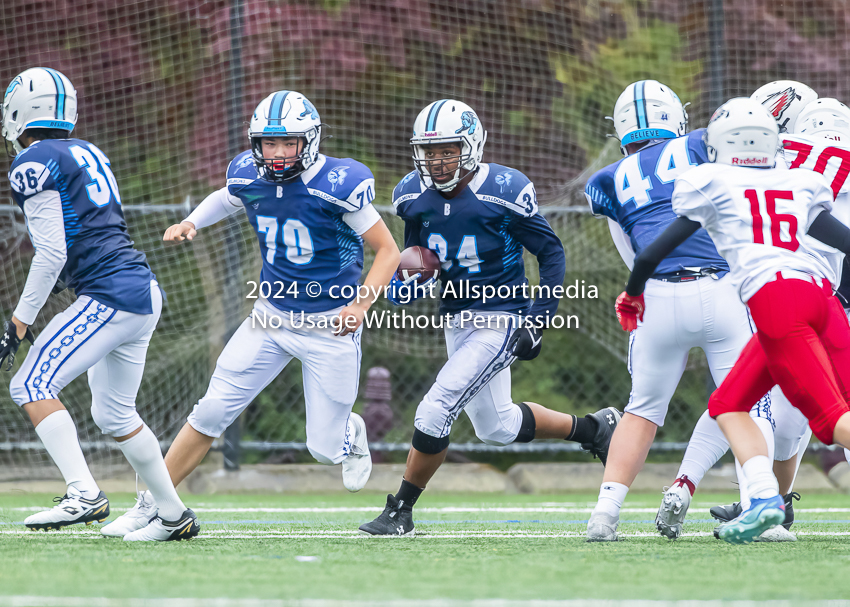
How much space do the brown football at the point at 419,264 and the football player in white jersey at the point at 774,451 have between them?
4.33ft

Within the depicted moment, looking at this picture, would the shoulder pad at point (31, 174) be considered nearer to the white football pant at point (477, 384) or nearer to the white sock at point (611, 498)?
the white football pant at point (477, 384)

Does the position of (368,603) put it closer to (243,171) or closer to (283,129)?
(283,129)

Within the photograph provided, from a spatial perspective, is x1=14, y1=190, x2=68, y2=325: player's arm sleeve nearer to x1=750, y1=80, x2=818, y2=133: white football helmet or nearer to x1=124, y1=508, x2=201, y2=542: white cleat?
x1=124, y1=508, x2=201, y2=542: white cleat

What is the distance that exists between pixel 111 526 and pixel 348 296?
1374mm

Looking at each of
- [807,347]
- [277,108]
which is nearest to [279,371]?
[277,108]

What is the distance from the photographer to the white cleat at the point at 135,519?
14.2 feet

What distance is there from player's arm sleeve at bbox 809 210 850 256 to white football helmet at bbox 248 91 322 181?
2.08 metres

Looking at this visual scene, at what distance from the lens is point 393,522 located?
4562mm

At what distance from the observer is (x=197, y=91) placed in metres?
8.42

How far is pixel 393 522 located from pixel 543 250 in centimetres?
136

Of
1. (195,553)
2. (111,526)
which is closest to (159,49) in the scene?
(111,526)

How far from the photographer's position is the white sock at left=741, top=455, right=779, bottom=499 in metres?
3.51

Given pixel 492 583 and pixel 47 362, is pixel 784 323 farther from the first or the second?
pixel 47 362

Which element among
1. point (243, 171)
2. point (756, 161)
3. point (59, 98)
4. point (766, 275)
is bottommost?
point (766, 275)
